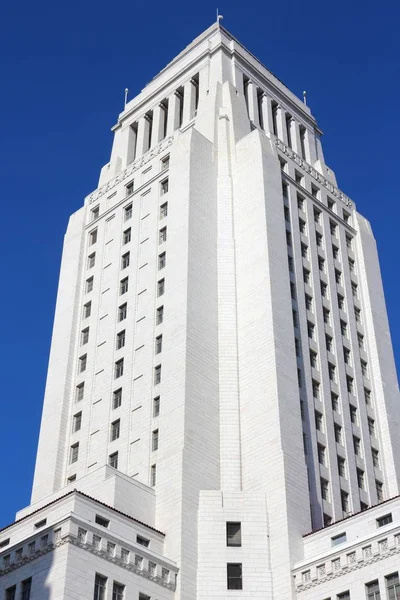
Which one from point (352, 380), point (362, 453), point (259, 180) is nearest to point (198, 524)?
point (362, 453)

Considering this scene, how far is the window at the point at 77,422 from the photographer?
69238 millimetres

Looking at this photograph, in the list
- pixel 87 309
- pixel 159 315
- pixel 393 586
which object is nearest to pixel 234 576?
pixel 393 586

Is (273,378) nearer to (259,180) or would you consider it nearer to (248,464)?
(248,464)

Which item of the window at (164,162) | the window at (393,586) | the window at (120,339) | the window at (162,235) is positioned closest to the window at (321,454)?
the window at (393,586)

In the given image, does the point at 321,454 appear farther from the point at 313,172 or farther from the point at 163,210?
the point at 313,172

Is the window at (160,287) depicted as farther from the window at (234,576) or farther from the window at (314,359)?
the window at (234,576)

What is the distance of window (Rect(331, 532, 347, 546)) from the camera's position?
5372 cm

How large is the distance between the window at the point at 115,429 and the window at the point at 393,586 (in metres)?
22.7

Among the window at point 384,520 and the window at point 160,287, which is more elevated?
the window at point 160,287

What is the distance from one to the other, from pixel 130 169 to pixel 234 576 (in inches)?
1592

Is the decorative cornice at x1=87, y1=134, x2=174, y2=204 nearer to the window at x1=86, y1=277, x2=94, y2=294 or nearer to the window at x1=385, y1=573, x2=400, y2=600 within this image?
the window at x1=86, y1=277, x2=94, y2=294

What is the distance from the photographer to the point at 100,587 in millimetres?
49031

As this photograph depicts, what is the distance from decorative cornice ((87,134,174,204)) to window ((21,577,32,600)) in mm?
41301

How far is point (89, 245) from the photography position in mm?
81875
